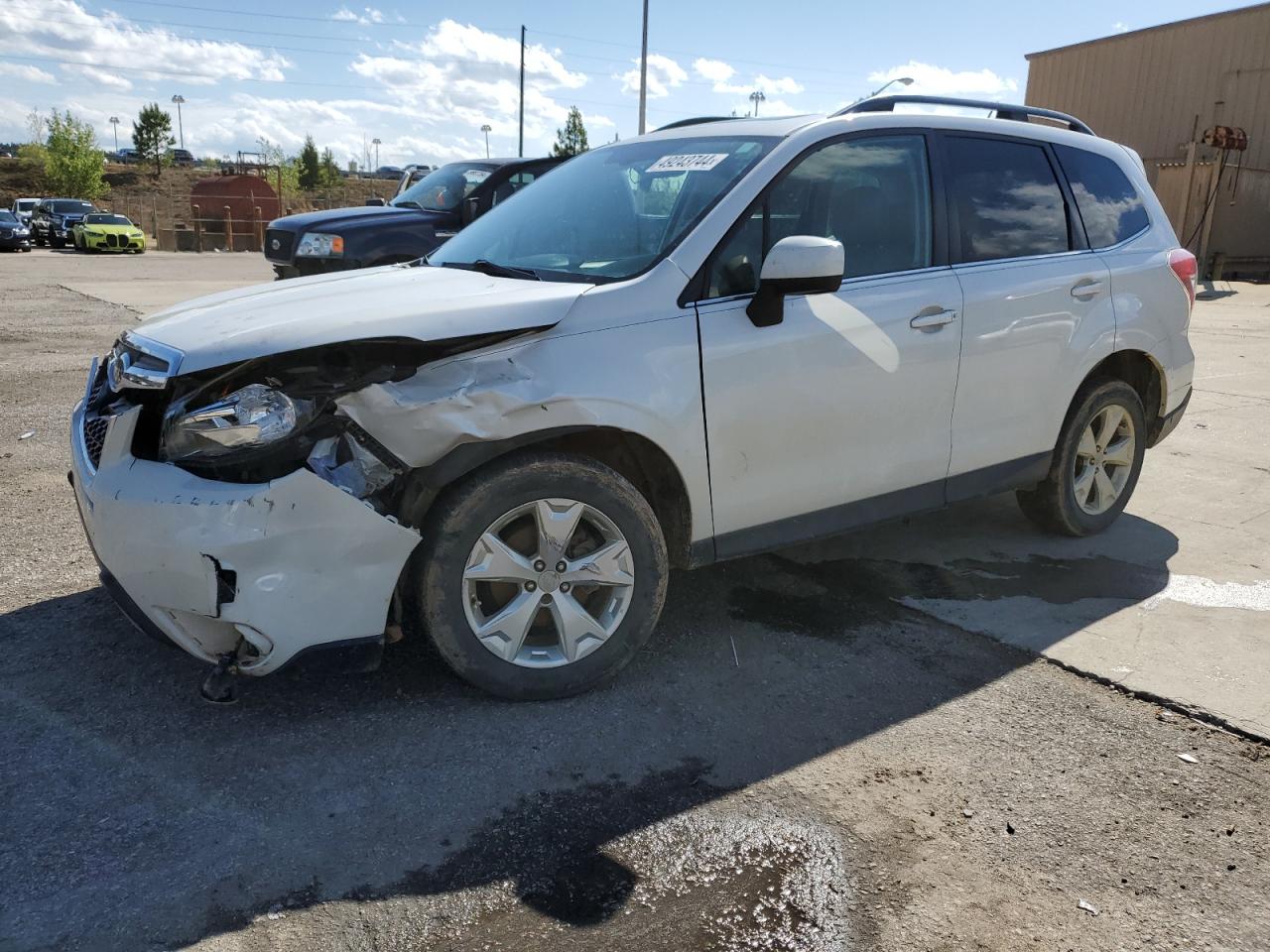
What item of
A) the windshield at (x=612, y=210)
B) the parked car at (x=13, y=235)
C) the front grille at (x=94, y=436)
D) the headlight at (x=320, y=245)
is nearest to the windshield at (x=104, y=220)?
the parked car at (x=13, y=235)

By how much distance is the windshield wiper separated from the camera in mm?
3615

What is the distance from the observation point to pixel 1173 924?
93.2 inches

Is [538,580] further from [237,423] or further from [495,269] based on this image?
[495,269]

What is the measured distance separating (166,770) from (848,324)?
2635mm

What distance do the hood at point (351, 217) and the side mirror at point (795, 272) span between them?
6780mm

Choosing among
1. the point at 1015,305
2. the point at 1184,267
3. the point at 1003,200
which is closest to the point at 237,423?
the point at 1015,305

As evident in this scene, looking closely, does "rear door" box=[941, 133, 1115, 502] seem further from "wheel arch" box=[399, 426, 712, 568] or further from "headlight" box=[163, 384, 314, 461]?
"headlight" box=[163, 384, 314, 461]

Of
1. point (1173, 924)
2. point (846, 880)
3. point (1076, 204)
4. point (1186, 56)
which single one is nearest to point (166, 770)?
point (846, 880)

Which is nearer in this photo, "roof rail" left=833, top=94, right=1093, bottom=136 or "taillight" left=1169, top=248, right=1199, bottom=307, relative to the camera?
"roof rail" left=833, top=94, right=1093, bottom=136

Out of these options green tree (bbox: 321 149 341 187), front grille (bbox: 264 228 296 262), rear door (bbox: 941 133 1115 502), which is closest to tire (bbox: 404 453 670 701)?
rear door (bbox: 941 133 1115 502)

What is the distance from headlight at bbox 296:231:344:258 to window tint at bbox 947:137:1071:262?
644 centimetres

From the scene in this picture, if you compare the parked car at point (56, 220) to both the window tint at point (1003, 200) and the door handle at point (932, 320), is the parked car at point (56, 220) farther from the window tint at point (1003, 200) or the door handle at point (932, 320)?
the door handle at point (932, 320)

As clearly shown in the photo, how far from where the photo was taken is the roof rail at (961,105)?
13.4 ft

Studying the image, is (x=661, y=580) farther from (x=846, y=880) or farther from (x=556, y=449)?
(x=846, y=880)
